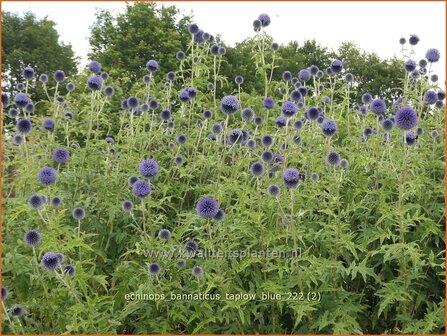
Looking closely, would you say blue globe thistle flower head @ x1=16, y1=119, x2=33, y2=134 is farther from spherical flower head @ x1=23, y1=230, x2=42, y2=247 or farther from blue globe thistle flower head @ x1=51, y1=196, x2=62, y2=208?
spherical flower head @ x1=23, y1=230, x2=42, y2=247

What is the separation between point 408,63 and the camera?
4914mm

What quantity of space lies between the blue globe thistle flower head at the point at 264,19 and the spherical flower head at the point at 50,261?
3452 millimetres

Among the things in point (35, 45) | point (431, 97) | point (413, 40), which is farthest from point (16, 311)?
Result: point (35, 45)

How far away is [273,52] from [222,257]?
275 cm

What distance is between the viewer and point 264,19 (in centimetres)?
538

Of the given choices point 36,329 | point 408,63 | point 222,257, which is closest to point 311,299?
point 222,257

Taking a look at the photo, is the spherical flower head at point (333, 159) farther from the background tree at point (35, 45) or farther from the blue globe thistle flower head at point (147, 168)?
the background tree at point (35, 45)

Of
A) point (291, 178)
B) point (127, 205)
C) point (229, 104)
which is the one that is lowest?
point (127, 205)

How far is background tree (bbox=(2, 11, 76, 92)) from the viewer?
2392cm

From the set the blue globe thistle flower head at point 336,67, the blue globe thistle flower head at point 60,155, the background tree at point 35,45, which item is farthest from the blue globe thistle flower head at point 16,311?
the background tree at point 35,45

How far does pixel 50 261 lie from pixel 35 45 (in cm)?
2515

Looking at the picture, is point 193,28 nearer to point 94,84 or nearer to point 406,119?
point 94,84

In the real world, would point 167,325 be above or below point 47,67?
below

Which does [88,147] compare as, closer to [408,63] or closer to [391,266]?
[391,266]
